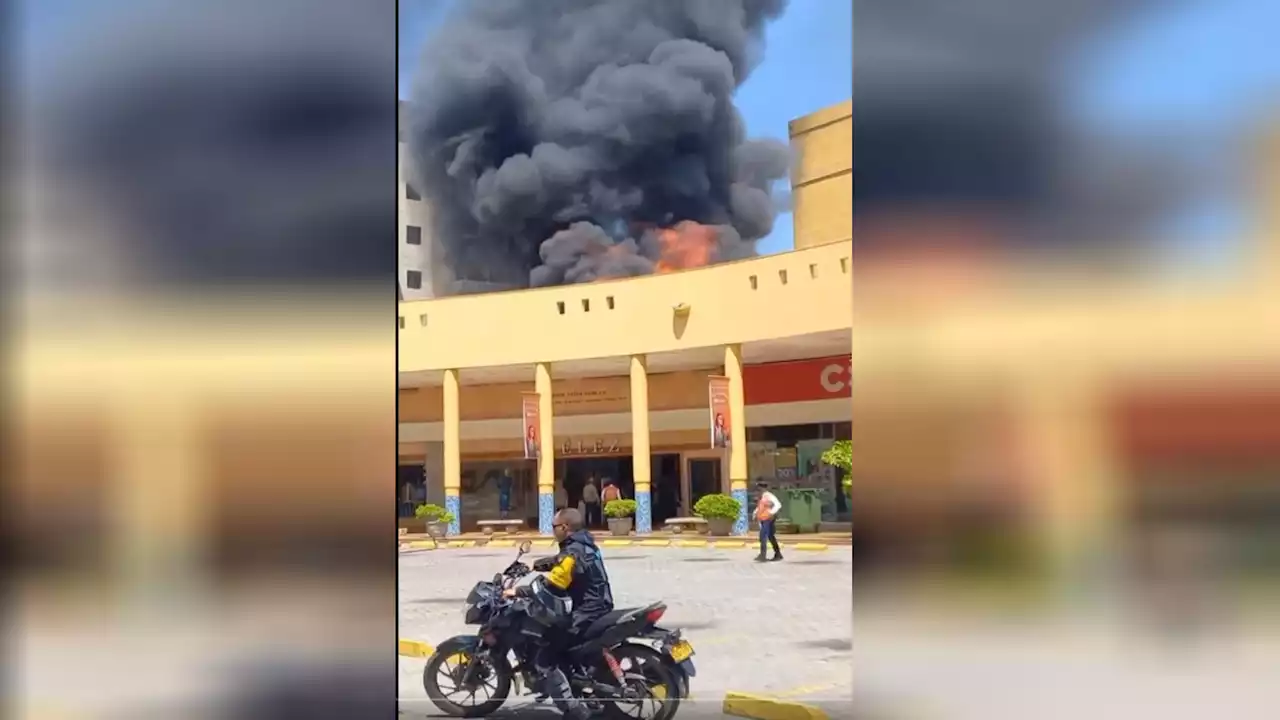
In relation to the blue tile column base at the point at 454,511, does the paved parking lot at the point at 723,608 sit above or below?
below

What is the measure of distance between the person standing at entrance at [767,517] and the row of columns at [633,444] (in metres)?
0.05

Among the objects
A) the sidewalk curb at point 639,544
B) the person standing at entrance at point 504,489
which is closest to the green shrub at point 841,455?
the sidewalk curb at point 639,544

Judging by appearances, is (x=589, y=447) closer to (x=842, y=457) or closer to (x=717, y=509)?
(x=717, y=509)

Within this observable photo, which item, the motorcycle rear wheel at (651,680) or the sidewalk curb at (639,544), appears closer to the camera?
the sidewalk curb at (639,544)

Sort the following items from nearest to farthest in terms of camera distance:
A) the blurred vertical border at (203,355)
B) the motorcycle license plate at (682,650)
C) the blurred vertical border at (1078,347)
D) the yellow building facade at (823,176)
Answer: the blurred vertical border at (1078,347) < the yellow building facade at (823,176) < the blurred vertical border at (203,355) < the motorcycle license plate at (682,650)

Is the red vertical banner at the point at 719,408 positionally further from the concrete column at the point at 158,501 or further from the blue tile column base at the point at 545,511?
the concrete column at the point at 158,501

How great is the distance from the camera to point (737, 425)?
317 centimetres

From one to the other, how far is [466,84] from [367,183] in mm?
440

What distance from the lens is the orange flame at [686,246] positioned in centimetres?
308

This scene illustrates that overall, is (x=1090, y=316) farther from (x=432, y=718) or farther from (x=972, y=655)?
(x=432, y=718)

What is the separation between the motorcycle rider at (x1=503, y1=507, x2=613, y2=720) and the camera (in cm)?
317

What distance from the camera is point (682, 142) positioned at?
3.11 meters

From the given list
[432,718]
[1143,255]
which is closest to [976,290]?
[1143,255]

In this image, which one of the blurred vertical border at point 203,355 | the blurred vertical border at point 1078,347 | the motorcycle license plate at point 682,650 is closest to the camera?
the blurred vertical border at point 1078,347
